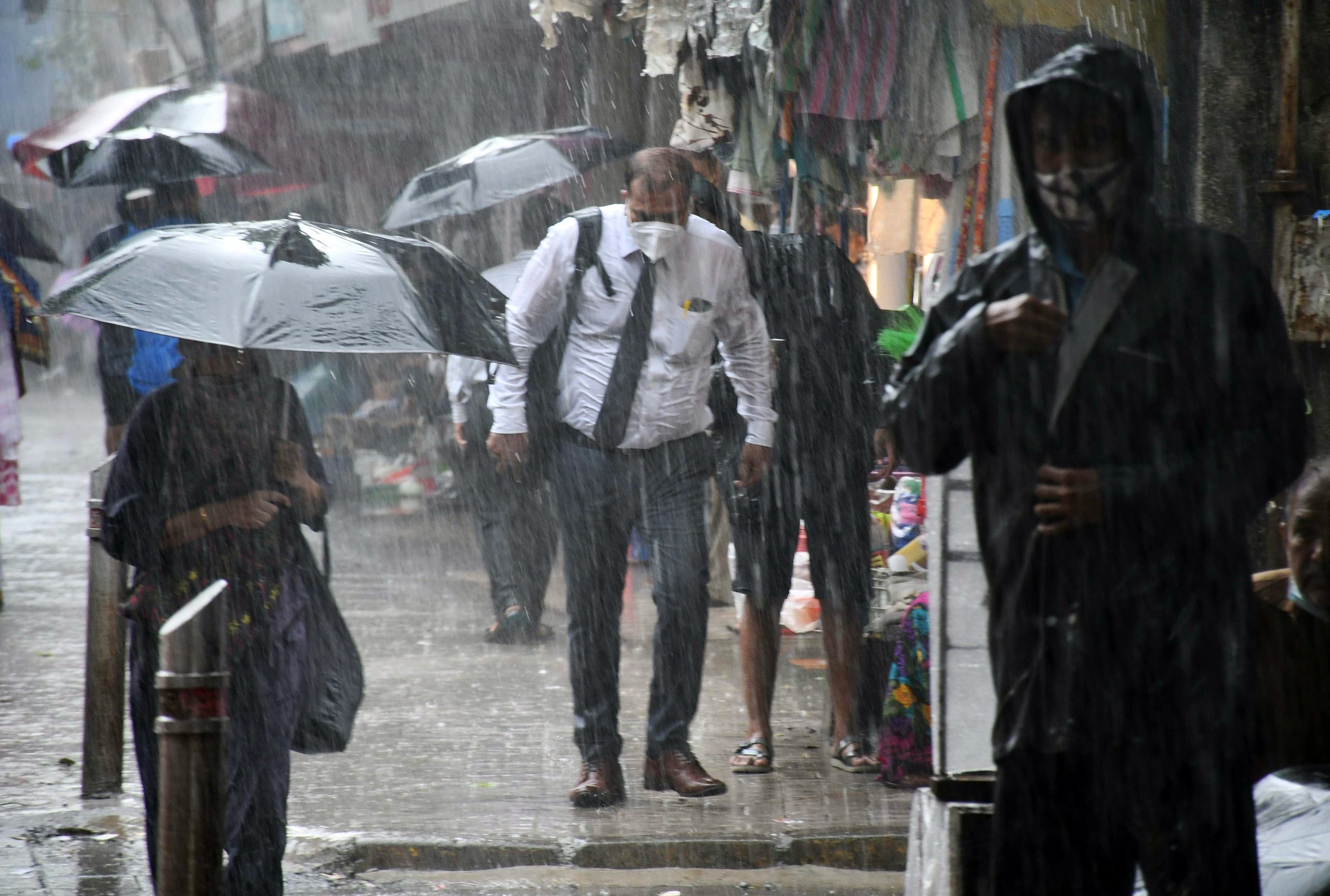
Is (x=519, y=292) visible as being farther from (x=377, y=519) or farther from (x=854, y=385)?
(x=377, y=519)

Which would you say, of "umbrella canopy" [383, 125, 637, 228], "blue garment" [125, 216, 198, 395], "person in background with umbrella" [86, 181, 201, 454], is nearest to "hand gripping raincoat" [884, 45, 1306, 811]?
"person in background with umbrella" [86, 181, 201, 454]

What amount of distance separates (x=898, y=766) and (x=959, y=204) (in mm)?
2866

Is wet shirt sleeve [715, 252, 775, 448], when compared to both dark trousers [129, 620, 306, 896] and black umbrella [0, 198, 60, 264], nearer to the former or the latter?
dark trousers [129, 620, 306, 896]

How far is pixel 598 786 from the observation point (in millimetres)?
5727

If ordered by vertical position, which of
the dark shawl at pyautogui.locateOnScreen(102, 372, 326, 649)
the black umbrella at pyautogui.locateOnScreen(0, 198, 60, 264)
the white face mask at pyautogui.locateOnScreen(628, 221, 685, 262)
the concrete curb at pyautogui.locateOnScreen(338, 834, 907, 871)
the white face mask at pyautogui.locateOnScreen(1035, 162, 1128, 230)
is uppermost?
the black umbrella at pyautogui.locateOnScreen(0, 198, 60, 264)

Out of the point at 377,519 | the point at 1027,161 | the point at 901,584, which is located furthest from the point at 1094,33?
the point at 377,519

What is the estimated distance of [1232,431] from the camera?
2.79m

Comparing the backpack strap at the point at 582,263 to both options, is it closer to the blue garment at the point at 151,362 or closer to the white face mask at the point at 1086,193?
the blue garment at the point at 151,362

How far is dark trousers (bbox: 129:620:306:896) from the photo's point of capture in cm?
424

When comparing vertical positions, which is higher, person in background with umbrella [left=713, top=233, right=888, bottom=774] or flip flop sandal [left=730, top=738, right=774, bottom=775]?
person in background with umbrella [left=713, top=233, right=888, bottom=774]

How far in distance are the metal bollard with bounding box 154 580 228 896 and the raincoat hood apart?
5.81 ft

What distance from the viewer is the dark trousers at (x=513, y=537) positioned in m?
9.21

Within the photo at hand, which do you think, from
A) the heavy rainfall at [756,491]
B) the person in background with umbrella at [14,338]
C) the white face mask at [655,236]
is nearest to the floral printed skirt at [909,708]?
the heavy rainfall at [756,491]

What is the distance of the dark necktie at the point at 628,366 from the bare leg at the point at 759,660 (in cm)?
96
